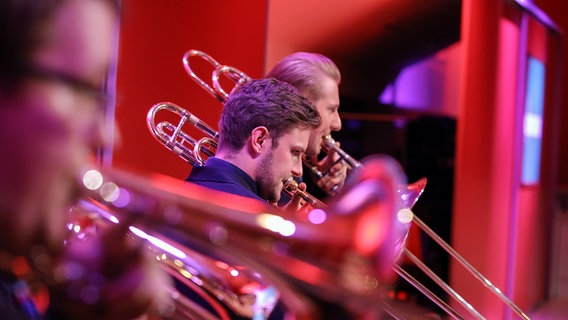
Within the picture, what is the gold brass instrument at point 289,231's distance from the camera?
0.70 metres

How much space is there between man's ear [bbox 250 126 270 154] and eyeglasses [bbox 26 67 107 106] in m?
1.17

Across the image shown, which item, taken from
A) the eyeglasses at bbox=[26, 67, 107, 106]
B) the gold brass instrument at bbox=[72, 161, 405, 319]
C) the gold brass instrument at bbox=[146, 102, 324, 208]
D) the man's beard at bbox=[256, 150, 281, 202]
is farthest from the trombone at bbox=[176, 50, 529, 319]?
the eyeglasses at bbox=[26, 67, 107, 106]

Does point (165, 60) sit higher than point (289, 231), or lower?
higher

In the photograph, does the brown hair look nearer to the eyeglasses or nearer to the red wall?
the red wall

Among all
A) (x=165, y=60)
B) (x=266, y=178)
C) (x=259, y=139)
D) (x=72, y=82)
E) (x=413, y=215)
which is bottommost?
(x=413, y=215)

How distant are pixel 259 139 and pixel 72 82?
122cm

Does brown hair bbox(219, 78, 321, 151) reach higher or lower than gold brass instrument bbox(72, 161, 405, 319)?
higher

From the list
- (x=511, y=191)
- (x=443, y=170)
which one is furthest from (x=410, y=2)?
(x=511, y=191)

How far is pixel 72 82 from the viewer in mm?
611

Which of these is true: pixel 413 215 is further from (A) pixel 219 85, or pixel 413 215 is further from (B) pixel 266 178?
(A) pixel 219 85

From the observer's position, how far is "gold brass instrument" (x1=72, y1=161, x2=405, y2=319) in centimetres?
70

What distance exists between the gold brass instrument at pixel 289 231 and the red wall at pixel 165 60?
178 cm

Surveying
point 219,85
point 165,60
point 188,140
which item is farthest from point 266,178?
point 165,60

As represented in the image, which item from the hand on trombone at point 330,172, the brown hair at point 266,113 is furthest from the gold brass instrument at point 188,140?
the hand on trombone at point 330,172
